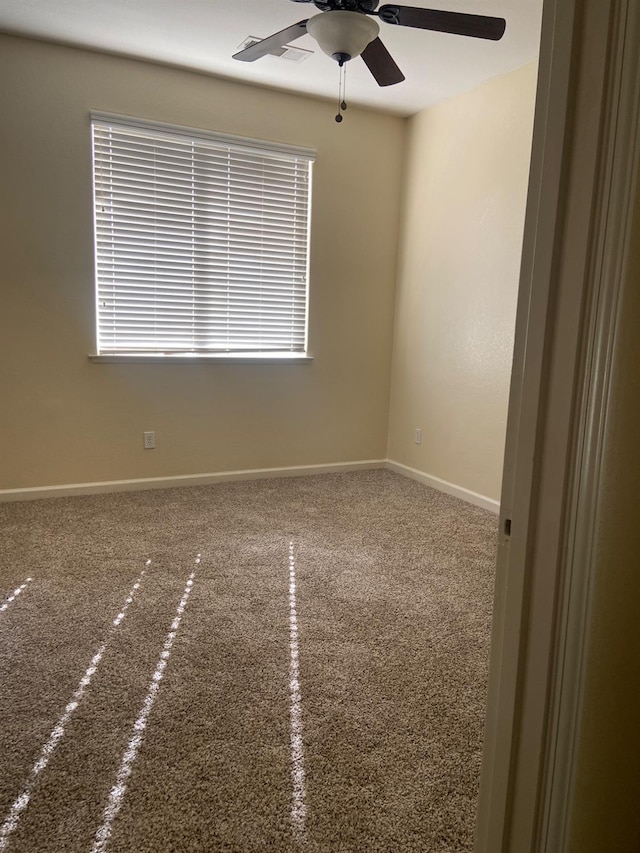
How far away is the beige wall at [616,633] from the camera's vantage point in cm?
70

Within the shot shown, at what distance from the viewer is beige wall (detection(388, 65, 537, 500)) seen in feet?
12.0

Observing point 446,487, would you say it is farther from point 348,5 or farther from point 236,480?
point 348,5

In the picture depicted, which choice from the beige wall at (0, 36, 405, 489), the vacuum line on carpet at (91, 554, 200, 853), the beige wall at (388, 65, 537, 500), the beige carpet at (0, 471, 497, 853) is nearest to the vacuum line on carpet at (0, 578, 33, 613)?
the beige carpet at (0, 471, 497, 853)

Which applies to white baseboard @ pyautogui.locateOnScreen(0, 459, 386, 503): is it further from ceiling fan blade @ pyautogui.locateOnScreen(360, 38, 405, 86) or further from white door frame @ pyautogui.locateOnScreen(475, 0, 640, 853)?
white door frame @ pyautogui.locateOnScreen(475, 0, 640, 853)

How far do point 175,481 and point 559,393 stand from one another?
3692 mm

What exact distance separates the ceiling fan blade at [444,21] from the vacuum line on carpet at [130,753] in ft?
8.09

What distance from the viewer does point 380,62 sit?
2.64 metres

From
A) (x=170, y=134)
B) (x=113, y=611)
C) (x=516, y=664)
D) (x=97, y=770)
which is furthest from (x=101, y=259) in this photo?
(x=516, y=664)

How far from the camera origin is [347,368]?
15.3 feet

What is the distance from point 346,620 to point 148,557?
110 centimetres

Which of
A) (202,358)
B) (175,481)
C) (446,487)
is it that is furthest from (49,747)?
(446,487)

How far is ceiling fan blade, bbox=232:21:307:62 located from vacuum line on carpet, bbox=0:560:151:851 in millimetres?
2455

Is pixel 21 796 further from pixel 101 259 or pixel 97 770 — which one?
pixel 101 259

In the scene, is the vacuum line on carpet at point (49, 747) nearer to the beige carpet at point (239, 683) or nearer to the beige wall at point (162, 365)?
the beige carpet at point (239, 683)
